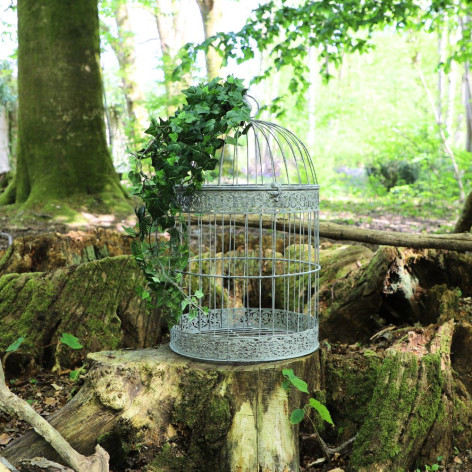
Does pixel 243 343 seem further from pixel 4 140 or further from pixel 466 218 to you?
pixel 4 140

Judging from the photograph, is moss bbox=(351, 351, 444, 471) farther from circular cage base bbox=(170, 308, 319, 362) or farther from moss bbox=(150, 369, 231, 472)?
moss bbox=(150, 369, 231, 472)

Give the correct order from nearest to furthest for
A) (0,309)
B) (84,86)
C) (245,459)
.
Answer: (245,459), (0,309), (84,86)

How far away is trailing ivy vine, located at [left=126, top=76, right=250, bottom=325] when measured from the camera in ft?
8.21

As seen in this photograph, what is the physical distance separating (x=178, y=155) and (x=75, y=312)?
1.46m

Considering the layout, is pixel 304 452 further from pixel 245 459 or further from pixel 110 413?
pixel 110 413

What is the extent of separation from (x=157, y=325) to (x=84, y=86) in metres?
4.42

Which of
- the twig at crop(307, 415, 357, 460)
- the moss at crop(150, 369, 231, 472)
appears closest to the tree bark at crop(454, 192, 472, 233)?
the twig at crop(307, 415, 357, 460)

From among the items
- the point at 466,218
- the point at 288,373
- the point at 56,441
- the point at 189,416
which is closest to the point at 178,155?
the point at 288,373

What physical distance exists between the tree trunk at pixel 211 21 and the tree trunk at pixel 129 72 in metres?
3.03

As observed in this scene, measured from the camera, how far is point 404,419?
101 inches

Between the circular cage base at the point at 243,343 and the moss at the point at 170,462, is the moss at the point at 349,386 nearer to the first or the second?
the circular cage base at the point at 243,343

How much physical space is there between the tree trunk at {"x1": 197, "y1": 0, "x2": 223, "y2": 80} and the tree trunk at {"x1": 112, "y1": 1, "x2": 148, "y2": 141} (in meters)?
3.03

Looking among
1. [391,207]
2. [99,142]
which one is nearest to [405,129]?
[391,207]

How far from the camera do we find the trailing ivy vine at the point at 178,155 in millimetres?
2502
